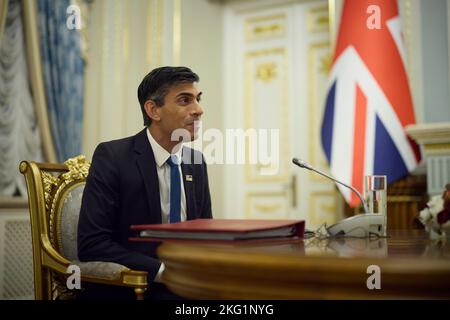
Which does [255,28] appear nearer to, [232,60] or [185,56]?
[232,60]

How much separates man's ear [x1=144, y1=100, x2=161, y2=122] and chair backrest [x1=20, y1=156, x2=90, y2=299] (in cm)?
31

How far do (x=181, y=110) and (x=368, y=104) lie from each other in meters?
1.54

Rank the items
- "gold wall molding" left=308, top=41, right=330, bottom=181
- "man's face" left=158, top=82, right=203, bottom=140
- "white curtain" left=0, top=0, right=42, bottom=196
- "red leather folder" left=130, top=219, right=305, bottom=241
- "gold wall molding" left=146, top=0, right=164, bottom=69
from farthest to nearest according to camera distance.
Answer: "gold wall molding" left=308, top=41, right=330, bottom=181 → "gold wall molding" left=146, top=0, right=164, bottom=69 → "white curtain" left=0, top=0, right=42, bottom=196 → "man's face" left=158, top=82, right=203, bottom=140 → "red leather folder" left=130, top=219, right=305, bottom=241

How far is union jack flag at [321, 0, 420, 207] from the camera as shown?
7.89ft

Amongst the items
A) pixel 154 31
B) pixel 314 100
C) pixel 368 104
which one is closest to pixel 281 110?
pixel 314 100

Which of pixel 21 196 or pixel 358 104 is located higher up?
pixel 358 104

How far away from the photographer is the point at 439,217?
3.21ft

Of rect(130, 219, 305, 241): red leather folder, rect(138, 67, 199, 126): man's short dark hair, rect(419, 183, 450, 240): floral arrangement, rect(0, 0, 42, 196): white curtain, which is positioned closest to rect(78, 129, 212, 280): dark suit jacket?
rect(138, 67, 199, 126): man's short dark hair

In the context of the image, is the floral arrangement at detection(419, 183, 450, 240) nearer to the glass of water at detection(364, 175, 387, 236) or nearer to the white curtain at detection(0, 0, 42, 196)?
the glass of water at detection(364, 175, 387, 236)

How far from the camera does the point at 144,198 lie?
114 cm

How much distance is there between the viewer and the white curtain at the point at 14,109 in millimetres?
2395

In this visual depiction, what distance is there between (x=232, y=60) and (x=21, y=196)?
168 centimetres

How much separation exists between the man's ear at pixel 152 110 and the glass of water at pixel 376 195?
541 millimetres
